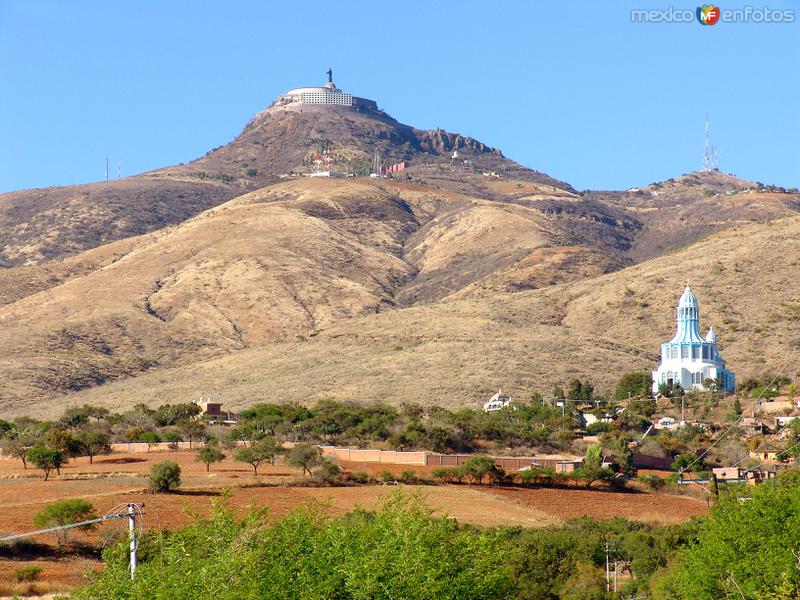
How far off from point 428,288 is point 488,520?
341ft

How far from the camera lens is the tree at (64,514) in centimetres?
5082

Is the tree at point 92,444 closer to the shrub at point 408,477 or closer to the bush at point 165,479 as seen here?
the bush at point 165,479

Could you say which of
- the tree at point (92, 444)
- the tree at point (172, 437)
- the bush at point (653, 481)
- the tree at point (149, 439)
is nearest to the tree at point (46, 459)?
the tree at point (92, 444)

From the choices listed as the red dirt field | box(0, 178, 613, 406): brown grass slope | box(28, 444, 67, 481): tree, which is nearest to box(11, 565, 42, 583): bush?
the red dirt field

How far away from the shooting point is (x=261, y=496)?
199ft

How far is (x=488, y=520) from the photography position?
58.8 meters

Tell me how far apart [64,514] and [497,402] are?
154ft

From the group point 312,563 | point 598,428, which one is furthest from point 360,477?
point 312,563

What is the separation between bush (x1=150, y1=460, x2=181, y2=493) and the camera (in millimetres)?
60906

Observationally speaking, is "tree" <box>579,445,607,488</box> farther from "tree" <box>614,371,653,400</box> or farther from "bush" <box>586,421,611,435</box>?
"tree" <box>614,371,653,400</box>

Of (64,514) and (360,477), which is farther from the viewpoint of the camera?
(360,477)

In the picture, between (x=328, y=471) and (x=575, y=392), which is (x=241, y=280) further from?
(x=328, y=471)

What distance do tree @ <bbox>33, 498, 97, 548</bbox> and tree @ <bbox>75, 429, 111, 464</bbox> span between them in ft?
66.2

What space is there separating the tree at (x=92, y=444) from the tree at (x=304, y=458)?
1063 centimetres
